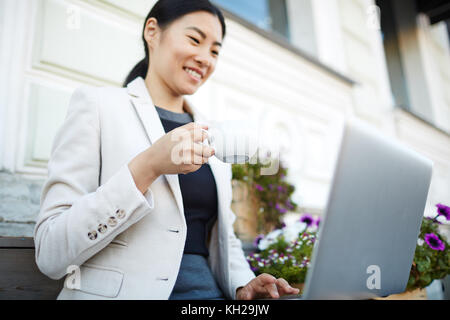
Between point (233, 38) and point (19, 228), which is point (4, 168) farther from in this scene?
point (233, 38)

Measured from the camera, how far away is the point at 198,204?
93 centimetres

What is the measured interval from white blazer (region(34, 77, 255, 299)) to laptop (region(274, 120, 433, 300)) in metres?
0.36

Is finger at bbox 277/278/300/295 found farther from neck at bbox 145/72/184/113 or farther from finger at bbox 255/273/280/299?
neck at bbox 145/72/184/113

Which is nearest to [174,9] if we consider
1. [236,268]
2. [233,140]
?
[233,140]

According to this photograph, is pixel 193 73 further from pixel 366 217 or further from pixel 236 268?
pixel 366 217

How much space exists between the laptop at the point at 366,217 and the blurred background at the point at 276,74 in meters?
0.68

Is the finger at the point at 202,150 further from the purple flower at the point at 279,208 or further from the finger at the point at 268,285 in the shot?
the purple flower at the point at 279,208

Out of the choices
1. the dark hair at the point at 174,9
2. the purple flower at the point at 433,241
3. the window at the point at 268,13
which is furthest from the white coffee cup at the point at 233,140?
the window at the point at 268,13

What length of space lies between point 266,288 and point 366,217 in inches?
13.7

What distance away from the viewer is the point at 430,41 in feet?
16.3

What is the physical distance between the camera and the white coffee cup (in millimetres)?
729

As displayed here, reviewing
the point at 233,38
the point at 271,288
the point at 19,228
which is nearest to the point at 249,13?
the point at 233,38

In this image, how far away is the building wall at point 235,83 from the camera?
49.9 inches

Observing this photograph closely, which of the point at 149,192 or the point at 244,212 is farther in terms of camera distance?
the point at 244,212
